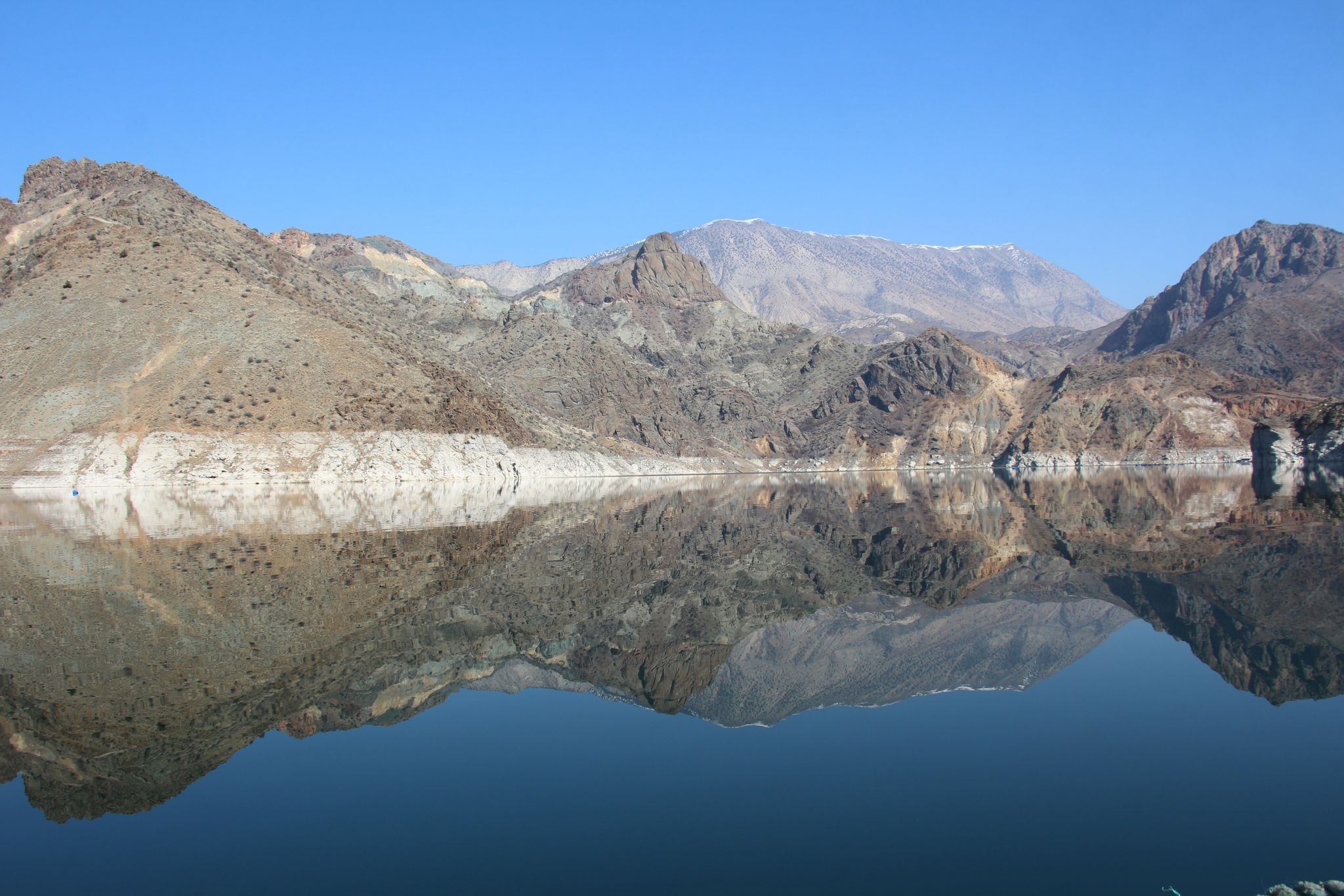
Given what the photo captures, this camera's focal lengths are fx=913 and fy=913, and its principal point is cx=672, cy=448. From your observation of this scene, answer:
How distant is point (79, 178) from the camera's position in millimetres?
120188

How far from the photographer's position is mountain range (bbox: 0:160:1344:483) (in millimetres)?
73375

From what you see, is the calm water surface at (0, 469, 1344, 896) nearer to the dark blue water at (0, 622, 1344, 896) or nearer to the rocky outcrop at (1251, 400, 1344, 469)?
the dark blue water at (0, 622, 1344, 896)

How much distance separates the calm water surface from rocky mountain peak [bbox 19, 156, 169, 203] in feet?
320

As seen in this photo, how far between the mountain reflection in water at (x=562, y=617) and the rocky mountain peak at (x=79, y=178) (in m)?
82.1

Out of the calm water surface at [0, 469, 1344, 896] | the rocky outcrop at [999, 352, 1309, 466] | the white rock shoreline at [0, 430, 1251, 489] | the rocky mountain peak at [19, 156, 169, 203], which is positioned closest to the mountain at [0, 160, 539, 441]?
the white rock shoreline at [0, 430, 1251, 489]

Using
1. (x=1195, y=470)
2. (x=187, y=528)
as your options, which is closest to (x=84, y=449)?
(x=187, y=528)

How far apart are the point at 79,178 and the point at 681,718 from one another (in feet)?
450

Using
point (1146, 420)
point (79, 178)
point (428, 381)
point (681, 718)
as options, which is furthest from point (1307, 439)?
point (79, 178)

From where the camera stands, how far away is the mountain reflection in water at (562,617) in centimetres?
1423

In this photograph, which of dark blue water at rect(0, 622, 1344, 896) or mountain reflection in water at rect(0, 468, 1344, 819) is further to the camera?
mountain reflection in water at rect(0, 468, 1344, 819)

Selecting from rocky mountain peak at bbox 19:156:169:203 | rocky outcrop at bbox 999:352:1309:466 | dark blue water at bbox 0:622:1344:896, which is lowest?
dark blue water at bbox 0:622:1344:896

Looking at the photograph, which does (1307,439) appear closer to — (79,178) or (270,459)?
(270,459)

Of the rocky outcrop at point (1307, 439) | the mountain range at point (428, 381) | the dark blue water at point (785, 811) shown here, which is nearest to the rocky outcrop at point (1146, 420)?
the mountain range at point (428, 381)

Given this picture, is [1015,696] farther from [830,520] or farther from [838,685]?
[830,520]
